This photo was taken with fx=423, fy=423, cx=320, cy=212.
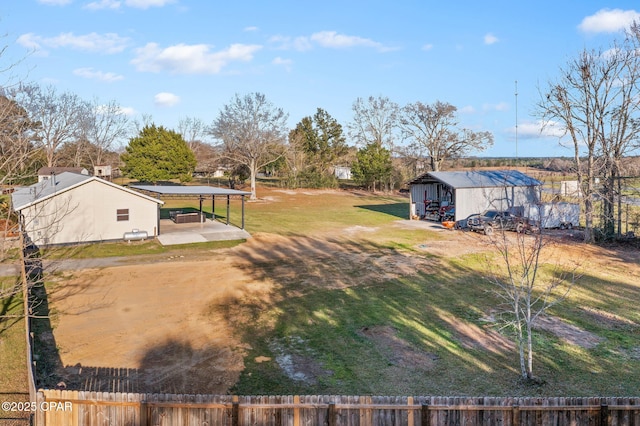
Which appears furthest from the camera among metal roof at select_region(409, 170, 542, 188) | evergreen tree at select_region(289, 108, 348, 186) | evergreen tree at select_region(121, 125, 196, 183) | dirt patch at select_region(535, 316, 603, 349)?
evergreen tree at select_region(289, 108, 348, 186)

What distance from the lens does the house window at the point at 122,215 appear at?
23.5 m

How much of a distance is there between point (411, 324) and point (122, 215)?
60.3 feet

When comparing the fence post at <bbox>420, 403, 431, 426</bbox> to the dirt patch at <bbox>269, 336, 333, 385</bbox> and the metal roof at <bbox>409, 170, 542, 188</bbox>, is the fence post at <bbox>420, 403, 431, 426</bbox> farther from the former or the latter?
the metal roof at <bbox>409, 170, 542, 188</bbox>

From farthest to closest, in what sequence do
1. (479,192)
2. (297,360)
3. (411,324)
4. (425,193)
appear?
(425,193), (479,192), (411,324), (297,360)

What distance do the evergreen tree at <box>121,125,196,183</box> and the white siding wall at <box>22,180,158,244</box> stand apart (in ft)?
107

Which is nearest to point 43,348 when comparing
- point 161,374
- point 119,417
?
point 161,374

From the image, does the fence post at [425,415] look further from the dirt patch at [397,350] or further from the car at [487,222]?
the car at [487,222]

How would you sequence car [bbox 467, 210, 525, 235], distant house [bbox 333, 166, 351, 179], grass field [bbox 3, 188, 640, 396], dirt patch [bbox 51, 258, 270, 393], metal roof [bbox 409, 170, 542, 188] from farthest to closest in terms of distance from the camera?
distant house [bbox 333, 166, 351, 179] < metal roof [bbox 409, 170, 542, 188] < car [bbox 467, 210, 525, 235] < dirt patch [bbox 51, 258, 270, 393] < grass field [bbox 3, 188, 640, 396]

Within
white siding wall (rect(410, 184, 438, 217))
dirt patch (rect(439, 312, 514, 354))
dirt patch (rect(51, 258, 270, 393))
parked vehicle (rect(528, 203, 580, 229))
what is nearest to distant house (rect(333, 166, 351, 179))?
white siding wall (rect(410, 184, 438, 217))

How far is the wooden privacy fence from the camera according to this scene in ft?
18.3

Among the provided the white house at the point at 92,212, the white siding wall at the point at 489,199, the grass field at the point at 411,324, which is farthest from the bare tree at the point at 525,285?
the white house at the point at 92,212

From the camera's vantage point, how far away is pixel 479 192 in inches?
1152

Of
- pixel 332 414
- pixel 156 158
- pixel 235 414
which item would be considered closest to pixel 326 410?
pixel 332 414

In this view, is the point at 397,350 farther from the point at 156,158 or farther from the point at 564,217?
the point at 156,158
